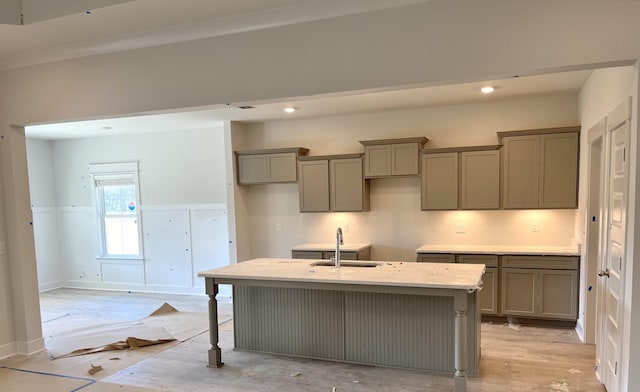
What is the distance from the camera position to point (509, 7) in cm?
242

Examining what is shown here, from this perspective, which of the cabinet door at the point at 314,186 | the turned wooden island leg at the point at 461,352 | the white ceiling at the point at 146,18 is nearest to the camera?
the white ceiling at the point at 146,18

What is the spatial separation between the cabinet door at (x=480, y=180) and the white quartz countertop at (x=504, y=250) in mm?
517

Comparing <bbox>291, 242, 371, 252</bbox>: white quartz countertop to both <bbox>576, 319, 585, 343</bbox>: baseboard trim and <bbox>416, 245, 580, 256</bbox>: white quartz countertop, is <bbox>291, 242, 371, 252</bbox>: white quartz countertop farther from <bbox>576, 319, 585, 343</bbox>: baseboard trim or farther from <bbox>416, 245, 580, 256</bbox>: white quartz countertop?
<bbox>576, 319, 585, 343</bbox>: baseboard trim

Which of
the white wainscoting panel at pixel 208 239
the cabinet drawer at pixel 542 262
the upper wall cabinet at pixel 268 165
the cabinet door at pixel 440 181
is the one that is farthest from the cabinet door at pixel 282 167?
the cabinet drawer at pixel 542 262

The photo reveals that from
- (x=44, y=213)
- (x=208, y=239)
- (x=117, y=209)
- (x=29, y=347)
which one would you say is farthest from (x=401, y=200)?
(x=44, y=213)

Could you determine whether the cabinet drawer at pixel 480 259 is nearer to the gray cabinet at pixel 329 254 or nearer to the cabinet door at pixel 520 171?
the cabinet door at pixel 520 171

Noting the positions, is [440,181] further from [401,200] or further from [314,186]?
[314,186]

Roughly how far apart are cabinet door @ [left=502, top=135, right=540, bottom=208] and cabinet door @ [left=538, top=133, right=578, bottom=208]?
7 cm

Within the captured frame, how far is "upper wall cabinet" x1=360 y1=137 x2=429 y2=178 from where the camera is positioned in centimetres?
513

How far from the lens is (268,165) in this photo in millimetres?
5812

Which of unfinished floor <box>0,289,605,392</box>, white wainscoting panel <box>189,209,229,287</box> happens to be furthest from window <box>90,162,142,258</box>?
unfinished floor <box>0,289,605,392</box>

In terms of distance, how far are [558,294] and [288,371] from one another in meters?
3.16

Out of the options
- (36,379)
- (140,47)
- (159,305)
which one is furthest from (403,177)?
(36,379)

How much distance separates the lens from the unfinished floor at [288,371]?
3.26 metres
